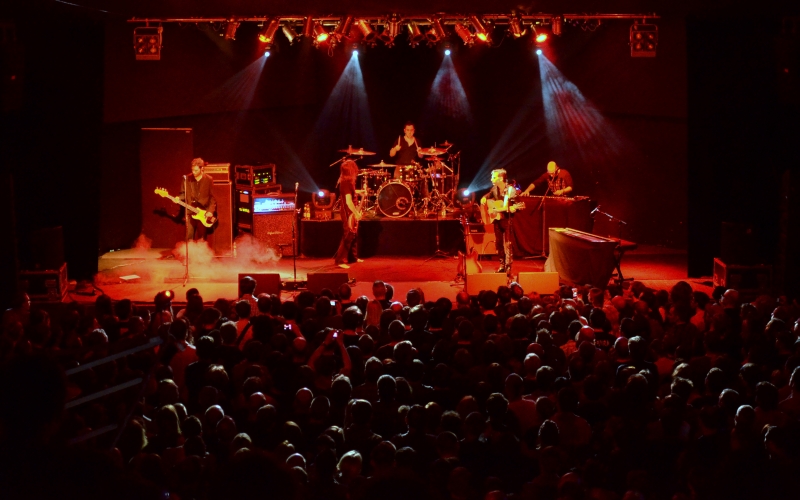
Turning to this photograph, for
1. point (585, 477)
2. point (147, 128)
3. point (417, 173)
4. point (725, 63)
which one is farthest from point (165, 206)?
point (585, 477)

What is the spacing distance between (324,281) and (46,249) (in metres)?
3.89

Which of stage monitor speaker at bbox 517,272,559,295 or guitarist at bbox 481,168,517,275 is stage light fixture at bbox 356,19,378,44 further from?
stage monitor speaker at bbox 517,272,559,295

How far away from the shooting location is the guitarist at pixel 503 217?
12.4 metres

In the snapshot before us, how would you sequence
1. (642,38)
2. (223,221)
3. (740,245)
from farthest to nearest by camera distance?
(223,221), (642,38), (740,245)

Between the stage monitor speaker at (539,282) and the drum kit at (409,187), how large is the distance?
5.15 metres

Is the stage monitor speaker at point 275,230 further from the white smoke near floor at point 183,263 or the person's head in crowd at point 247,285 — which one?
the person's head in crowd at point 247,285

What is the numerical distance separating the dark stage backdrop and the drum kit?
4.99ft

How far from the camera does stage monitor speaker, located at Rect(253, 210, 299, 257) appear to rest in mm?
14953

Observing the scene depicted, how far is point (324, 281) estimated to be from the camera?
1030 centimetres

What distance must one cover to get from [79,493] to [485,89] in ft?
56.2

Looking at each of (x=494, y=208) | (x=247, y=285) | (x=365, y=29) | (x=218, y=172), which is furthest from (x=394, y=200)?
(x=247, y=285)

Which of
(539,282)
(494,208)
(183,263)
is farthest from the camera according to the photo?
(183,263)


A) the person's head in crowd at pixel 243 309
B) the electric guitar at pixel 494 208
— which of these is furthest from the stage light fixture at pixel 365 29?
the person's head in crowd at pixel 243 309

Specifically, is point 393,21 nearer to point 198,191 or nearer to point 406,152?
point 198,191
